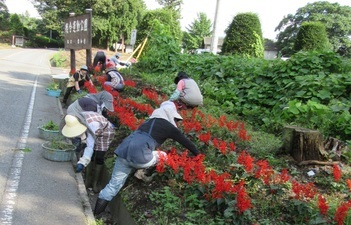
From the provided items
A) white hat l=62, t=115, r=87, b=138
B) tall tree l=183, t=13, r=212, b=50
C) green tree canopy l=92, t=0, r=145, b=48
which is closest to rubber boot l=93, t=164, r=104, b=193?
white hat l=62, t=115, r=87, b=138

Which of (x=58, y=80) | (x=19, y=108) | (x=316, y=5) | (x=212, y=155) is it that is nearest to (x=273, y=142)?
(x=212, y=155)

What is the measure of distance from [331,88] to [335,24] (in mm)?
45180

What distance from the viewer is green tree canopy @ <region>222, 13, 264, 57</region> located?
15.5m

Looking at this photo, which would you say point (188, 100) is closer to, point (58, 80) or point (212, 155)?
point (212, 155)

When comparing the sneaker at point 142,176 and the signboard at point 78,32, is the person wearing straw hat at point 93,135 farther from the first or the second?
the signboard at point 78,32

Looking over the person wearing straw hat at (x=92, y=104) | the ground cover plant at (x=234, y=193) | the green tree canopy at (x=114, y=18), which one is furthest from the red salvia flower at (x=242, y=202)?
the green tree canopy at (x=114, y=18)

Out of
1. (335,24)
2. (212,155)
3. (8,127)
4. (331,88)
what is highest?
(335,24)

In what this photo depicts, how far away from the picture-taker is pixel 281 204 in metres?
3.69

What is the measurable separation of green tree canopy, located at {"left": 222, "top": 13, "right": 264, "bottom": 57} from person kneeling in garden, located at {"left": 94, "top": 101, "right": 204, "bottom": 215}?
39.6 ft

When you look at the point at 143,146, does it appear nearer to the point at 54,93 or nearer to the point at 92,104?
the point at 92,104

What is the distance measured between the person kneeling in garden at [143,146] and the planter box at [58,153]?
205 cm

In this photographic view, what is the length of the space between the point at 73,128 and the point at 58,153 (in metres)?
1.09

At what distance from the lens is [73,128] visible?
5227 millimetres

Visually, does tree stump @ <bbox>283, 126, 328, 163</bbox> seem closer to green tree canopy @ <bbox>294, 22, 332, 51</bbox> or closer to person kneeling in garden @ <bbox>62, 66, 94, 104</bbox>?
person kneeling in garden @ <bbox>62, 66, 94, 104</bbox>
